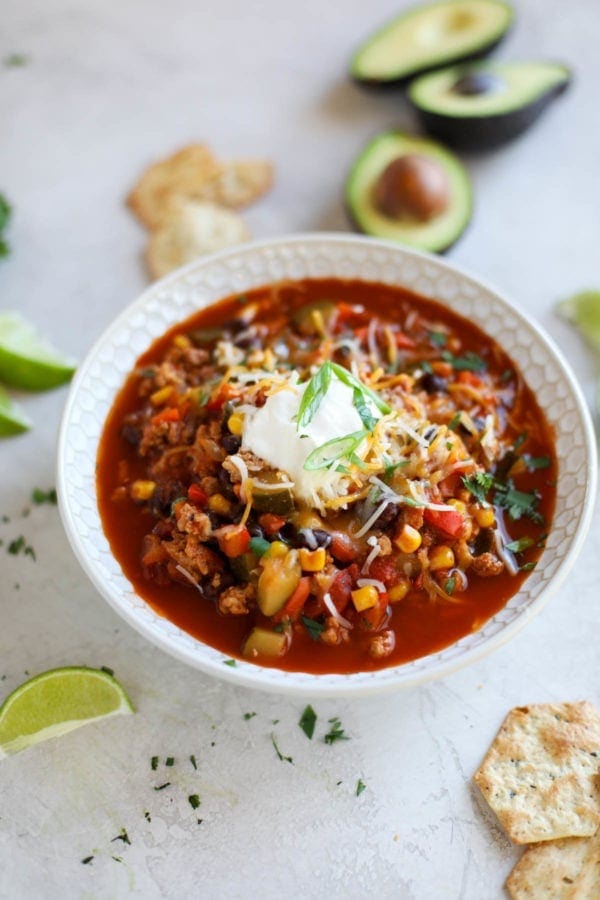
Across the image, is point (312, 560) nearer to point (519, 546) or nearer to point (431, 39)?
point (519, 546)

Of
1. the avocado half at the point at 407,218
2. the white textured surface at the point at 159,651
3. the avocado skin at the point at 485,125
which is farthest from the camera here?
the avocado skin at the point at 485,125

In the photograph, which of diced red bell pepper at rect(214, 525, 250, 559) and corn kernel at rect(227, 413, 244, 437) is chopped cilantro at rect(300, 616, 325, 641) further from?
corn kernel at rect(227, 413, 244, 437)

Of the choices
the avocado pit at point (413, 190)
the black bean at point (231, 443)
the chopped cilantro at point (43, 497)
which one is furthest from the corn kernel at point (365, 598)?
the avocado pit at point (413, 190)

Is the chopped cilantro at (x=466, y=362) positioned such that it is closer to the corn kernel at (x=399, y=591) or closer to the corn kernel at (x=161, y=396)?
the corn kernel at (x=399, y=591)

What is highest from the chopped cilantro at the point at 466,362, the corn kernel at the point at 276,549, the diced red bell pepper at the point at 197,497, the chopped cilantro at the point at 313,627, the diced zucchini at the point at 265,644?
the chopped cilantro at the point at 466,362

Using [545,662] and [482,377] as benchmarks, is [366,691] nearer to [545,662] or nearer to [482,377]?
[545,662]

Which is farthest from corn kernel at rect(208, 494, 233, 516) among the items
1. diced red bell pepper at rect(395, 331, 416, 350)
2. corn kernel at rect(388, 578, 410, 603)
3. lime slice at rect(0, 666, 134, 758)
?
diced red bell pepper at rect(395, 331, 416, 350)

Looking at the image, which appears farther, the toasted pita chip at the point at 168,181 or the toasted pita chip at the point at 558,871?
the toasted pita chip at the point at 168,181
